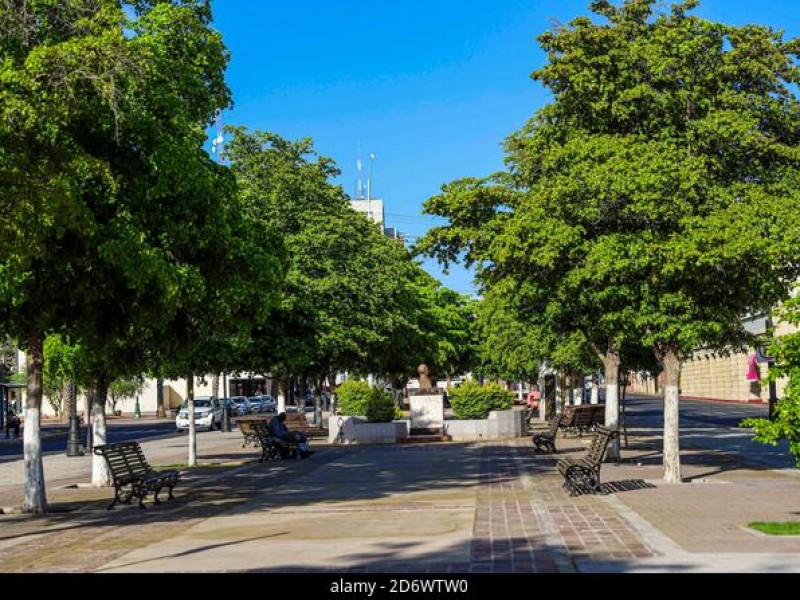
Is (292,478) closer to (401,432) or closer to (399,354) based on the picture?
(401,432)

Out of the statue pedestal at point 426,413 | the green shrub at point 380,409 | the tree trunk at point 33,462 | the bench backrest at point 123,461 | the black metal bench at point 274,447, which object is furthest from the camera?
the statue pedestal at point 426,413

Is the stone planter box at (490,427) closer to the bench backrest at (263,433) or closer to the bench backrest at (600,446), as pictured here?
the bench backrest at (263,433)

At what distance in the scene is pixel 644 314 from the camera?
19.1 meters

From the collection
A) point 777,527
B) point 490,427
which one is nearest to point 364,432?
point 490,427

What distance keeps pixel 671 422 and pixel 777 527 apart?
690 cm

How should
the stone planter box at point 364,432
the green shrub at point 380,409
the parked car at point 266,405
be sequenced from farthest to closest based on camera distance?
the parked car at point 266,405
the green shrub at point 380,409
the stone planter box at point 364,432

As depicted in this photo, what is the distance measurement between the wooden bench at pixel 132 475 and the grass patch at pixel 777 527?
9.66 m

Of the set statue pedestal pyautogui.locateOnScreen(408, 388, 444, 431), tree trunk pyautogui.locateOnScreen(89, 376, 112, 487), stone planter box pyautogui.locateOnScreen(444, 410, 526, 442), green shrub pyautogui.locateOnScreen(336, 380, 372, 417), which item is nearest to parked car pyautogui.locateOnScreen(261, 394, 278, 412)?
green shrub pyautogui.locateOnScreen(336, 380, 372, 417)

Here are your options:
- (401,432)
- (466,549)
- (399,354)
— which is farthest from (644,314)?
(399,354)

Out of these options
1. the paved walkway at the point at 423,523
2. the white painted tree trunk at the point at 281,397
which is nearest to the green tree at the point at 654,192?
the paved walkway at the point at 423,523

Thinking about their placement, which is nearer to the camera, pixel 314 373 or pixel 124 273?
pixel 124 273

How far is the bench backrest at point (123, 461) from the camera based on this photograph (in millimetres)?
17922

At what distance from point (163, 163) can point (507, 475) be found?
9.80 metres

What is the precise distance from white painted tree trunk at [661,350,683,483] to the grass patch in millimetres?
6053
